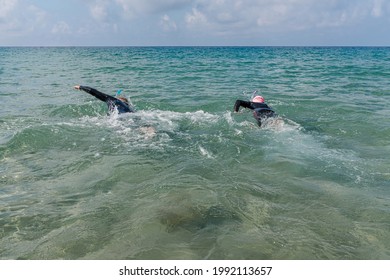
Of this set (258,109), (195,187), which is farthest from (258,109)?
(195,187)

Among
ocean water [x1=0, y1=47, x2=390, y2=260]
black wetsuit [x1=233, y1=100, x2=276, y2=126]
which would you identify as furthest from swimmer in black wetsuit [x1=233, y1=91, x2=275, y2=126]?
ocean water [x1=0, y1=47, x2=390, y2=260]

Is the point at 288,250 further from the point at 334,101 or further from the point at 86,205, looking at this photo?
the point at 334,101

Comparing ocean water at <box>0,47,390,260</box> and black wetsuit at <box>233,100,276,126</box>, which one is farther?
black wetsuit at <box>233,100,276,126</box>

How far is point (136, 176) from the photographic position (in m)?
7.76

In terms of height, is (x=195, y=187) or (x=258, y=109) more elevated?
(x=258, y=109)

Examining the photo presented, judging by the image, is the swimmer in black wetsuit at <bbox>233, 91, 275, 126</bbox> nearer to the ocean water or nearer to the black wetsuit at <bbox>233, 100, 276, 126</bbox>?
the black wetsuit at <bbox>233, 100, 276, 126</bbox>

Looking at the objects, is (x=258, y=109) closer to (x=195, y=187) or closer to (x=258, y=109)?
(x=258, y=109)

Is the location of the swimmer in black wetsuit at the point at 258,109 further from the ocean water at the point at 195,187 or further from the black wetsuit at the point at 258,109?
the ocean water at the point at 195,187

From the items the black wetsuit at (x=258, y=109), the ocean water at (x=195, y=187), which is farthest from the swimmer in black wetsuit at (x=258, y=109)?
the ocean water at (x=195, y=187)

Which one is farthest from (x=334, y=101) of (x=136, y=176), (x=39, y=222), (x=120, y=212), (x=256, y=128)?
(x=39, y=222)

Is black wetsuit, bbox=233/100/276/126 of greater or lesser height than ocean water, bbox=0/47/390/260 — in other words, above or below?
above

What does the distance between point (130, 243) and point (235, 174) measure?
3530mm

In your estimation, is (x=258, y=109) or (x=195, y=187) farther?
(x=258, y=109)

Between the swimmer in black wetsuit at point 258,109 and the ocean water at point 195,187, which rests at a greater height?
the swimmer in black wetsuit at point 258,109
